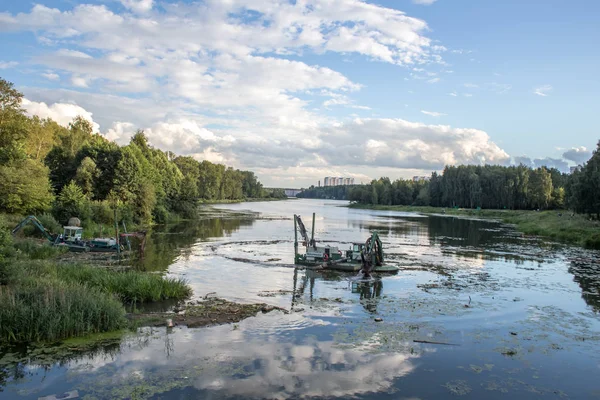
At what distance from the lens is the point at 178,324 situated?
59.4ft

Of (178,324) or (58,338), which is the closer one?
(58,338)

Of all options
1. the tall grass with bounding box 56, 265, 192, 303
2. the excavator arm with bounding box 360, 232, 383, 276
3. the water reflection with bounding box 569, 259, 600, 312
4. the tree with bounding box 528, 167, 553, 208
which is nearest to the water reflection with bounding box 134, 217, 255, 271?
the tall grass with bounding box 56, 265, 192, 303

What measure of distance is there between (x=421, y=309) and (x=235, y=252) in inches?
935

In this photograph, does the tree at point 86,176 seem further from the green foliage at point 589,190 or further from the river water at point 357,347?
the green foliage at point 589,190

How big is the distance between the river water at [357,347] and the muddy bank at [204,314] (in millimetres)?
651

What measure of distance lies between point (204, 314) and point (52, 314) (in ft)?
20.2

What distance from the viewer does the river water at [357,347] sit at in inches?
508

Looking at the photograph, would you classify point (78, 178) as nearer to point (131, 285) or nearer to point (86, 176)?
point (86, 176)

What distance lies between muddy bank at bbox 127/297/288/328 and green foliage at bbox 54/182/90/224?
1409 inches

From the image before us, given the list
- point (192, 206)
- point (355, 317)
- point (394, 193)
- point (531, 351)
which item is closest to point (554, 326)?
point (531, 351)

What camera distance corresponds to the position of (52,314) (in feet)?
51.1

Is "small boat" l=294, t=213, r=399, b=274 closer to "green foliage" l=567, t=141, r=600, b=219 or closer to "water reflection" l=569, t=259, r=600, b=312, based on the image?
"water reflection" l=569, t=259, r=600, b=312

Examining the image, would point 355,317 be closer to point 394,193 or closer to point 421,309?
point 421,309

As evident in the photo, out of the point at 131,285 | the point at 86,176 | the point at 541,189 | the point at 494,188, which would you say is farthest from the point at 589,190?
the point at 494,188
